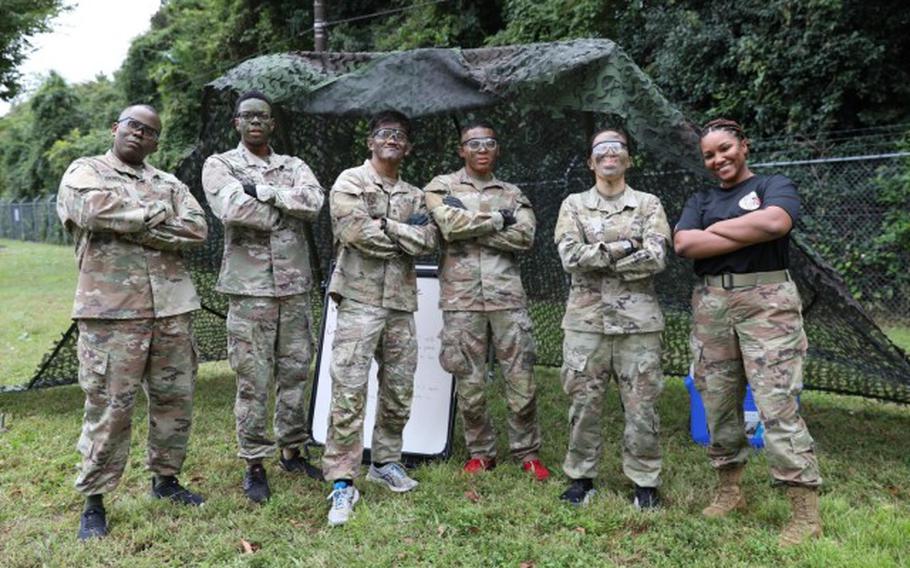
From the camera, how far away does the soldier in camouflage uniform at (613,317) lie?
375 centimetres

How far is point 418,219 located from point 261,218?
0.85 metres

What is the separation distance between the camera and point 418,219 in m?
4.08

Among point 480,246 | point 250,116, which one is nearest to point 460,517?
point 480,246

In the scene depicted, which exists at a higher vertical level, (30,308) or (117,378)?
(117,378)

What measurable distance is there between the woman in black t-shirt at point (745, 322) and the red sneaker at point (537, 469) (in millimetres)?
935

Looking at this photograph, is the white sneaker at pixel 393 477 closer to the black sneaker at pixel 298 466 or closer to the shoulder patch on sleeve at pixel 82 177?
the black sneaker at pixel 298 466

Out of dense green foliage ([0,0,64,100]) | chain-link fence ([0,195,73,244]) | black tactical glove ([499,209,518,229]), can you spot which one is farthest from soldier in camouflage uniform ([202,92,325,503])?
chain-link fence ([0,195,73,244])

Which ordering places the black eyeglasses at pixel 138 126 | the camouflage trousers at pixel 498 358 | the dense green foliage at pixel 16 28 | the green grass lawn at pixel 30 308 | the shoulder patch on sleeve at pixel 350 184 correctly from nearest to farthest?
the black eyeglasses at pixel 138 126
the shoulder patch on sleeve at pixel 350 184
the camouflage trousers at pixel 498 358
the green grass lawn at pixel 30 308
the dense green foliage at pixel 16 28

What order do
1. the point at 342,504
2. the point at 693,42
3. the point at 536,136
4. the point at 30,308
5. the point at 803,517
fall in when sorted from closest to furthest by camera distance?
the point at 803,517, the point at 342,504, the point at 536,136, the point at 693,42, the point at 30,308

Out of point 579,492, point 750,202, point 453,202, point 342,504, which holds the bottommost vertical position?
point 342,504

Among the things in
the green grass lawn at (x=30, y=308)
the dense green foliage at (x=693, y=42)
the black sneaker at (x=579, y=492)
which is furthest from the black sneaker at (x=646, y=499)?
the dense green foliage at (x=693, y=42)

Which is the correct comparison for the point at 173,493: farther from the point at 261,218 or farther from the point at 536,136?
the point at 536,136

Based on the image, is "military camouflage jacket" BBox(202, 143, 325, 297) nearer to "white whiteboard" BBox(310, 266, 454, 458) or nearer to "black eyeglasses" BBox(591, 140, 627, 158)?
"white whiteboard" BBox(310, 266, 454, 458)

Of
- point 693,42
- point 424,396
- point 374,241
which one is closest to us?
point 374,241
